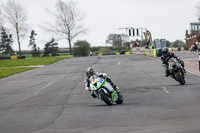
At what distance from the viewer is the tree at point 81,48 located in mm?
96312

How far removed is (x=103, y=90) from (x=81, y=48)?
8540 cm

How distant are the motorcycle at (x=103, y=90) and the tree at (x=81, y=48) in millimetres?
84545

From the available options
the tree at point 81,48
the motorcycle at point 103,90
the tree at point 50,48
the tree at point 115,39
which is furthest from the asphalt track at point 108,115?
the tree at point 115,39

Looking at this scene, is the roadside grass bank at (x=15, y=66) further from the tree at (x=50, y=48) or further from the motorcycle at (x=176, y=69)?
the tree at (x=50, y=48)

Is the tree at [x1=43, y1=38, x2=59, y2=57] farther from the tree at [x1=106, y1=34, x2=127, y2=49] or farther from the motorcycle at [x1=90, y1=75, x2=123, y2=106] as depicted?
the motorcycle at [x1=90, y1=75, x2=123, y2=106]

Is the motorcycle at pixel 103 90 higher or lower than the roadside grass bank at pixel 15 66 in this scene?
higher

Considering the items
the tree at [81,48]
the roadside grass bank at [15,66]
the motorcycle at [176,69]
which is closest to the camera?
the motorcycle at [176,69]

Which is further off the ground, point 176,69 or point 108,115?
point 176,69

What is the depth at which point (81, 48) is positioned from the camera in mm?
96562

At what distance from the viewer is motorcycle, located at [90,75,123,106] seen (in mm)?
11500

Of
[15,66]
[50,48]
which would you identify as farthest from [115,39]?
[15,66]

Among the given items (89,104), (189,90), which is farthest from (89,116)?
(189,90)

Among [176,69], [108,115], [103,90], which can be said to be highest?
[176,69]

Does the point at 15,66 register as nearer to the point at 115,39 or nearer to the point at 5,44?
the point at 5,44
